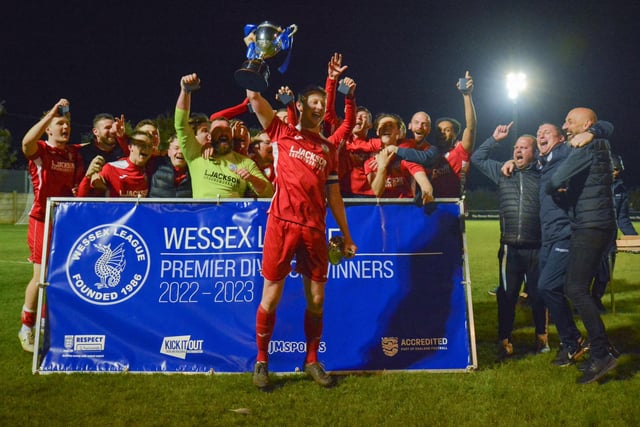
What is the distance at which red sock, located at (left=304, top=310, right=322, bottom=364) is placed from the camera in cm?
444

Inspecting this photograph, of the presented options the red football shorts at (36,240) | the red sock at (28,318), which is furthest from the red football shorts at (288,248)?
the red sock at (28,318)

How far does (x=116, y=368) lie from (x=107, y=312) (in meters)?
0.50

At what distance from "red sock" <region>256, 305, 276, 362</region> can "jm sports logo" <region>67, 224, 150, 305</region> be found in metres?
1.20

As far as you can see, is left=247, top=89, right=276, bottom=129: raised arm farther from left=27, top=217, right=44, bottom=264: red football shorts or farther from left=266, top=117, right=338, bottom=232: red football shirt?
left=27, top=217, right=44, bottom=264: red football shorts

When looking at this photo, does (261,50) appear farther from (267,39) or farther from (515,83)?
(515,83)

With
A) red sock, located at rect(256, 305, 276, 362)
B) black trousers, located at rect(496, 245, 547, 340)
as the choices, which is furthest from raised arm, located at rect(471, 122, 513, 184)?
red sock, located at rect(256, 305, 276, 362)

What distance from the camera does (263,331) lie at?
432 centimetres

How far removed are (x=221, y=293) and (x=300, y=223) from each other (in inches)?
44.4

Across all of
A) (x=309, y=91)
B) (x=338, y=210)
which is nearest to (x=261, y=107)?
(x=309, y=91)

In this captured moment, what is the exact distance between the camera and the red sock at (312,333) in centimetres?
444

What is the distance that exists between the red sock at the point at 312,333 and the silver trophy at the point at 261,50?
6.34 ft

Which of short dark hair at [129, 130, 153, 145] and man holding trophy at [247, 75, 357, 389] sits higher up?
short dark hair at [129, 130, 153, 145]

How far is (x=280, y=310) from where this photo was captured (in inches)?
187

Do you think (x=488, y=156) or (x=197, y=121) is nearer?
(x=197, y=121)
